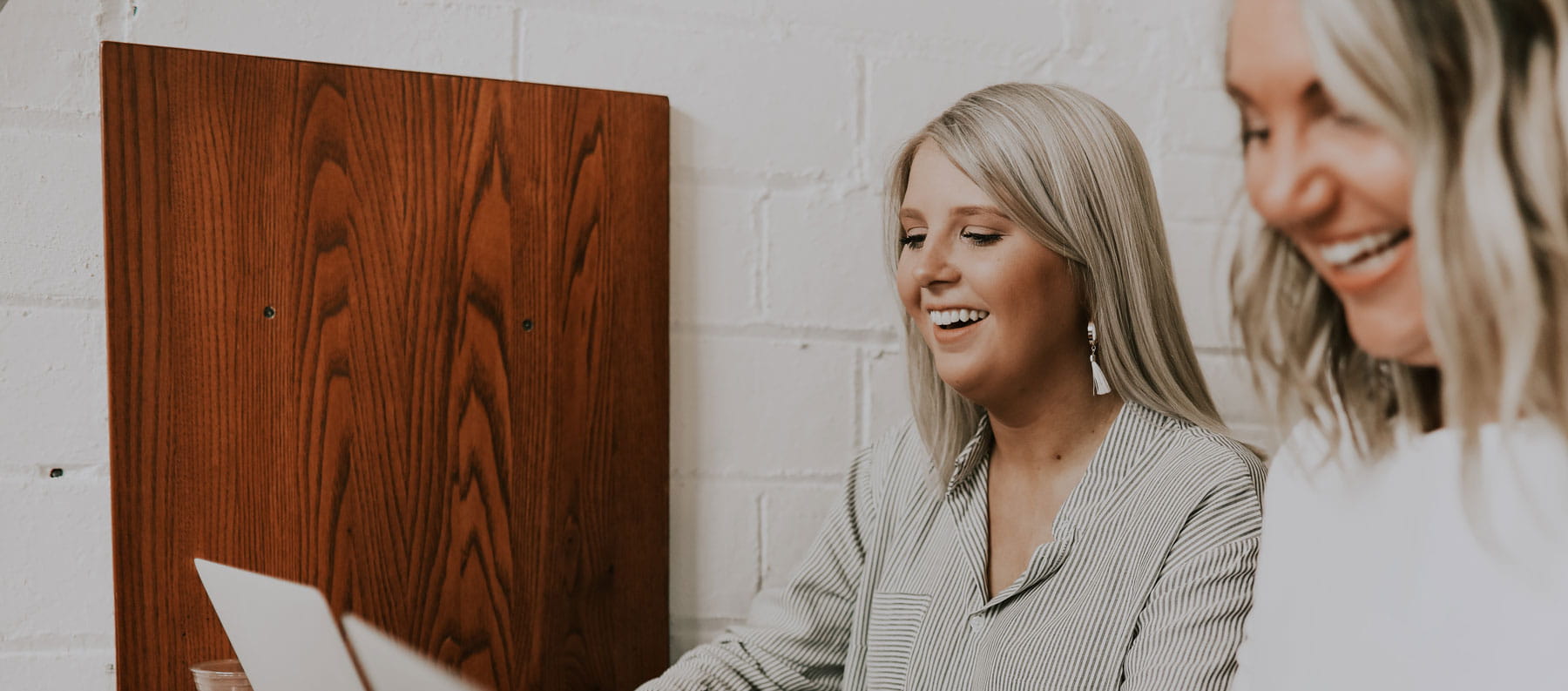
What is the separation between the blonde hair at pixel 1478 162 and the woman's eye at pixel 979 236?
59cm

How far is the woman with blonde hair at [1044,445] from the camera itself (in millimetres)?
975

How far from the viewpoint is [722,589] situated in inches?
51.7

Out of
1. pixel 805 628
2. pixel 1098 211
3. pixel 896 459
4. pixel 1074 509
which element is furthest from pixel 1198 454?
pixel 805 628

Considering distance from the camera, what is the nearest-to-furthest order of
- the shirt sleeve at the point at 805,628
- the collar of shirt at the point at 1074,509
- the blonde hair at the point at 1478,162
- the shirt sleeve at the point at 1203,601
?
the blonde hair at the point at 1478,162 → the shirt sleeve at the point at 1203,601 → the collar of shirt at the point at 1074,509 → the shirt sleeve at the point at 805,628

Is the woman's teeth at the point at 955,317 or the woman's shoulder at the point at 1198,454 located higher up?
the woman's teeth at the point at 955,317

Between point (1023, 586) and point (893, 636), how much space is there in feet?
0.56

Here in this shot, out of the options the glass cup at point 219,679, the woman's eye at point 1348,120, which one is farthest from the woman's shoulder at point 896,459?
the woman's eye at point 1348,120

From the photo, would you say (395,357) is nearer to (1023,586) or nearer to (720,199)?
(720,199)

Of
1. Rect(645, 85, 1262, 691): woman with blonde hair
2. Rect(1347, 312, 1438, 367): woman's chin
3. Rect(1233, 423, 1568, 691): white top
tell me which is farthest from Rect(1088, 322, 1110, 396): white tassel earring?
Rect(1347, 312, 1438, 367): woman's chin

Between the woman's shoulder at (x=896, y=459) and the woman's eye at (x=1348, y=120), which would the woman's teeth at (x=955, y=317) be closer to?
A: the woman's shoulder at (x=896, y=459)

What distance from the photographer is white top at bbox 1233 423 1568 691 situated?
1.69 feet

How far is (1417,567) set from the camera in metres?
0.57

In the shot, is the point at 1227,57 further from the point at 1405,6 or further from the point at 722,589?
the point at 722,589

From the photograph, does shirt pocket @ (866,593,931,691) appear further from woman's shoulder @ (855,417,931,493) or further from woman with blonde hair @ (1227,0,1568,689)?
woman with blonde hair @ (1227,0,1568,689)
